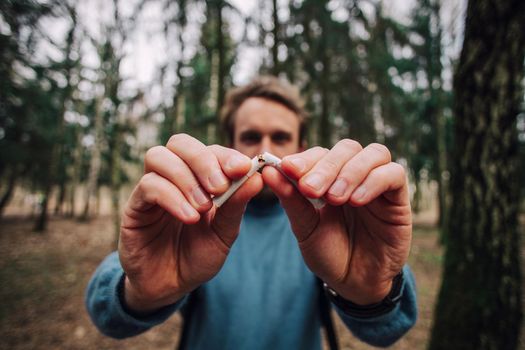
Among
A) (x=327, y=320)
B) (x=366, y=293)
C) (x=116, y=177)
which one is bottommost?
(x=327, y=320)

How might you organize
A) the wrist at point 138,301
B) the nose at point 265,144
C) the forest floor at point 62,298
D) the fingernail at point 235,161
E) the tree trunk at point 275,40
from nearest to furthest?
the fingernail at point 235,161
the wrist at point 138,301
the nose at point 265,144
the forest floor at point 62,298
the tree trunk at point 275,40

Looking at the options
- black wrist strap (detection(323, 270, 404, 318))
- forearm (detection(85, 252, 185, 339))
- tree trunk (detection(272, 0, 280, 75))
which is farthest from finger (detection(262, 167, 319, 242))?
tree trunk (detection(272, 0, 280, 75))

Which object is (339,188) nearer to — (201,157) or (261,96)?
(201,157)

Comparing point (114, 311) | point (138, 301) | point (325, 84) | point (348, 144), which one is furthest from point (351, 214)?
point (325, 84)

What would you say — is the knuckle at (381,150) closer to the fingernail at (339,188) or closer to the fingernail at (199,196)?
the fingernail at (339,188)

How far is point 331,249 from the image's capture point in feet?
4.00

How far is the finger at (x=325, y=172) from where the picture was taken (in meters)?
0.97

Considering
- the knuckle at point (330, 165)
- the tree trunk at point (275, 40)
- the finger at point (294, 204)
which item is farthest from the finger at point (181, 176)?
the tree trunk at point (275, 40)

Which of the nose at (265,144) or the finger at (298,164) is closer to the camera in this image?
the finger at (298,164)

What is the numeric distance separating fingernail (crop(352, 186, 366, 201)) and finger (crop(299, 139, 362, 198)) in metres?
0.11

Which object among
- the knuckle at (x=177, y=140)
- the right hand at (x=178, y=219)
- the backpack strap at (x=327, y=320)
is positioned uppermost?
the knuckle at (x=177, y=140)

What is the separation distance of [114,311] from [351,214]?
56.6 inches

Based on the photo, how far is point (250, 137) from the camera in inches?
105

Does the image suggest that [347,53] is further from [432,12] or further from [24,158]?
[24,158]
